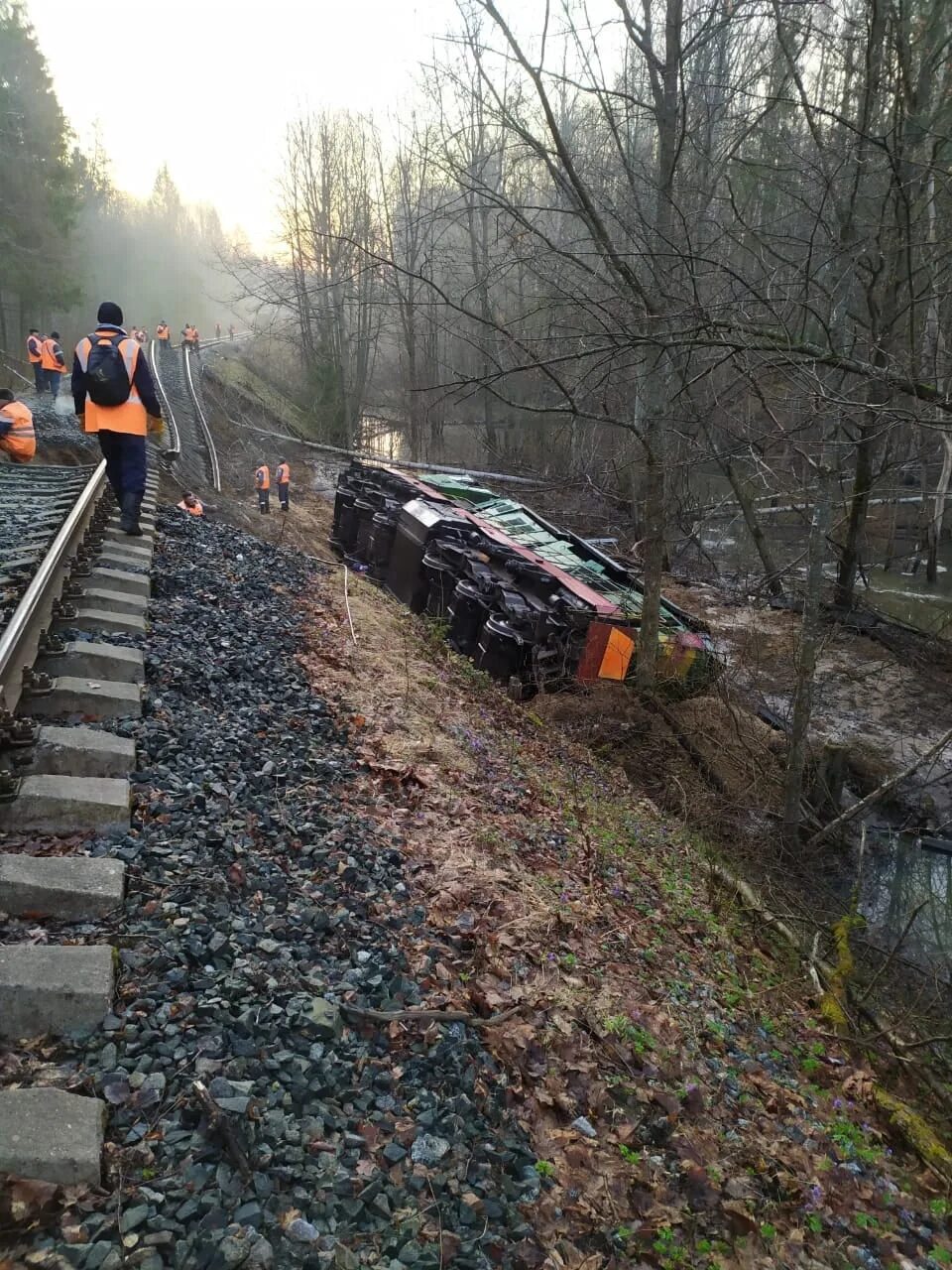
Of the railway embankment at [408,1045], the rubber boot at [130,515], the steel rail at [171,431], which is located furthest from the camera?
the steel rail at [171,431]

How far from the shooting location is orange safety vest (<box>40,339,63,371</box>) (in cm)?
1706

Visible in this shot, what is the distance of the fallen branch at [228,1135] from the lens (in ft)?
7.06

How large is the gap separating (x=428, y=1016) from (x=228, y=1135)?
94cm

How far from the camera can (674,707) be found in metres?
9.77

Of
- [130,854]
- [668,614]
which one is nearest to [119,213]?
[668,614]

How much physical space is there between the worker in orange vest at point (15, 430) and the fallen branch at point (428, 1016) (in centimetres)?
957

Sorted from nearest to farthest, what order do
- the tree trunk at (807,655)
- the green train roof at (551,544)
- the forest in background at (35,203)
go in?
the tree trunk at (807,655) → the green train roof at (551,544) → the forest in background at (35,203)

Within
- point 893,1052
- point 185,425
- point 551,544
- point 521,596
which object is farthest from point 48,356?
point 893,1052

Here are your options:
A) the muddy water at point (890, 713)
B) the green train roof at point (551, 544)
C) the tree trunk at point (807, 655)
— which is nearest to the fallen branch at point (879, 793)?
the tree trunk at point (807, 655)

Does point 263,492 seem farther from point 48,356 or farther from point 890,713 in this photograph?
point 890,713

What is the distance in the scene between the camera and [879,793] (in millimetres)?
6781

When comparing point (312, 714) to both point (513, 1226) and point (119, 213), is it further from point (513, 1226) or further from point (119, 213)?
point (119, 213)

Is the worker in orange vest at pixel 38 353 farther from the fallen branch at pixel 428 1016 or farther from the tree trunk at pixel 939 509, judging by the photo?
the fallen branch at pixel 428 1016

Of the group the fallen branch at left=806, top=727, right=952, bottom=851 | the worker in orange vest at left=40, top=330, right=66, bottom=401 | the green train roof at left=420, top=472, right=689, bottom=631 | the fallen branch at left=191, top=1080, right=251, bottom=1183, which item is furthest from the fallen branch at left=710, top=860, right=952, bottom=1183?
the worker in orange vest at left=40, top=330, right=66, bottom=401
